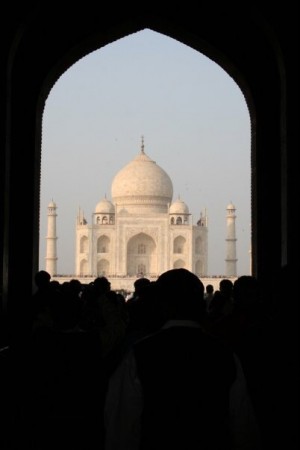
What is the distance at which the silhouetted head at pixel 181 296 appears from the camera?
220cm

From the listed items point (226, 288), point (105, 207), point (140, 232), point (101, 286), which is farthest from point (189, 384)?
point (105, 207)

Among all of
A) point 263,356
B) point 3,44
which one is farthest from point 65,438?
point 3,44

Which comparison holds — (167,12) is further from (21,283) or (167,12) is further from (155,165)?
(155,165)

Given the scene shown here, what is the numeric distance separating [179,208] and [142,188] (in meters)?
2.16

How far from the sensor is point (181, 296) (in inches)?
86.9

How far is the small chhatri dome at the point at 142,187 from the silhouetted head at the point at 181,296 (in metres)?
43.5

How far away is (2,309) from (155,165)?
40276 millimetres

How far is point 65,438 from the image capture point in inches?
151

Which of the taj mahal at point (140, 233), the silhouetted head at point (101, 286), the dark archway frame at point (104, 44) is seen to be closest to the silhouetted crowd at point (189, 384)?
the silhouetted head at point (101, 286)

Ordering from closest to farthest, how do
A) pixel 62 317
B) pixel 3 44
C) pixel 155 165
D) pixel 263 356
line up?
pixel 263 356 < pixel 62 317 < pixel 3 44 < pixel 155 165

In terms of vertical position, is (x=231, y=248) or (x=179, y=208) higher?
(x=179, y=208)

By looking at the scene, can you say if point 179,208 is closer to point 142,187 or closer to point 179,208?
point 179,208

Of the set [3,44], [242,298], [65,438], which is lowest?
[65,438]

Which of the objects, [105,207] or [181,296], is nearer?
[181,296]
